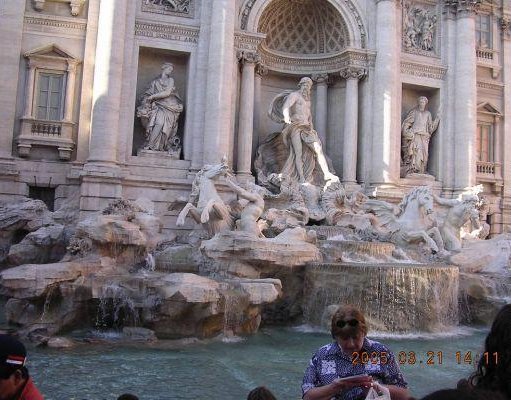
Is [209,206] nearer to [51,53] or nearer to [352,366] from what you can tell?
[51,53]

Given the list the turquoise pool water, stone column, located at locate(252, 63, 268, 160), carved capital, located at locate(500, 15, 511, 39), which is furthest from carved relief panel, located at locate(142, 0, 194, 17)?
carved capital, located at locate(500, 15, 511, 39)

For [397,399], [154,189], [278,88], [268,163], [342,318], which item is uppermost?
[278,88]

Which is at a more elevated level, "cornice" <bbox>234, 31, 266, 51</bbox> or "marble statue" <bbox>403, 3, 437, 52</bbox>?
"marble statue" <bbox>403, 3, 437, 52</bbox>

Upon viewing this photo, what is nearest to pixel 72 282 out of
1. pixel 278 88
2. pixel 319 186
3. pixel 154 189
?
pixel 154 189

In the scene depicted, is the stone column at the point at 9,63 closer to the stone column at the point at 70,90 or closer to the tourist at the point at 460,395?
the stone column at the point at 70,90

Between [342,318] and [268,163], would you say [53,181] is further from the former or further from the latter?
[342,318]

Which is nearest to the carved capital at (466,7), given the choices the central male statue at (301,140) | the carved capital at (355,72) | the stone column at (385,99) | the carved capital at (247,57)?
the stone column at (385,99)

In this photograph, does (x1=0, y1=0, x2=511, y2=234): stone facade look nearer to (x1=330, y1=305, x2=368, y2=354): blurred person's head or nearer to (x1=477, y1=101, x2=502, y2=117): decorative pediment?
(x1=477, y1=101, x2=502, y2=117): decorative pediment

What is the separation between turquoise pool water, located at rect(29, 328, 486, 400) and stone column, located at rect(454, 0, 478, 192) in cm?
1079

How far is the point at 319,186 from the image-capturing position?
16891 millimetres

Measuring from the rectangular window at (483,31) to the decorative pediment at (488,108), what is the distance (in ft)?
7.39

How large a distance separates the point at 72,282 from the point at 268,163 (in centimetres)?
943

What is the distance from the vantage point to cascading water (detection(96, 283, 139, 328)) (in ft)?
29.8

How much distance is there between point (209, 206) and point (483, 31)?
14.8 m
